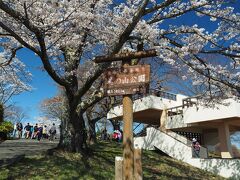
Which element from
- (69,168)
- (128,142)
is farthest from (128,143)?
(69,168)

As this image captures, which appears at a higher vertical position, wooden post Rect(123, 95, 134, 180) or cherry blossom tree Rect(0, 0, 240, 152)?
cherry blossom tree Rect(0, 0, 240, 152)

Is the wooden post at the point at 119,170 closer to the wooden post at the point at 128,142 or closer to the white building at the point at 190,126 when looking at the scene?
the wooden post at the point at 128,142

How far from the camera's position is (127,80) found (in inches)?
239

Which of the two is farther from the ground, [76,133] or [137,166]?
[76,133]

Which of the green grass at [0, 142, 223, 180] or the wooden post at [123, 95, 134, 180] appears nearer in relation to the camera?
the wooden post at [123, 95, 134, 180]

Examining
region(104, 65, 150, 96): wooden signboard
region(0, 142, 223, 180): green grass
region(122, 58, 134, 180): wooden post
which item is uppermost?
region(104, 65, 150, 96): wooden signboard

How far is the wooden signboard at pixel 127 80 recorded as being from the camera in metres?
5.94

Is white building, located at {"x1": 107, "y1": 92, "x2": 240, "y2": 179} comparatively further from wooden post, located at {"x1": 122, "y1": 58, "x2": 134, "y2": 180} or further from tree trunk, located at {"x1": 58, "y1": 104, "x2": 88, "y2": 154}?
wooden post, located at {"x1": 122, "y1": 58, "x2": 134, "y2": 180}

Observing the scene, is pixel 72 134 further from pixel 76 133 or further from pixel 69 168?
pixel 69 168

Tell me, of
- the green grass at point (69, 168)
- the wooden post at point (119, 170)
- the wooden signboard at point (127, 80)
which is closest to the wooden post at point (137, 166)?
the wooden post at point (119, 170)

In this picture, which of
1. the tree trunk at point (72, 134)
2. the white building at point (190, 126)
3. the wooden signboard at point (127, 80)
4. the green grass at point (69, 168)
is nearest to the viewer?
the wooden signboard at point (127, 80)

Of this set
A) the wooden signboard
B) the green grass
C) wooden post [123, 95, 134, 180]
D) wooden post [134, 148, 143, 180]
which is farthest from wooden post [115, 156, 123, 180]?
the green grass

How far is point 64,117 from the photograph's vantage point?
522 inches

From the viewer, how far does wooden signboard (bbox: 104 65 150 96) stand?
19.5ft
